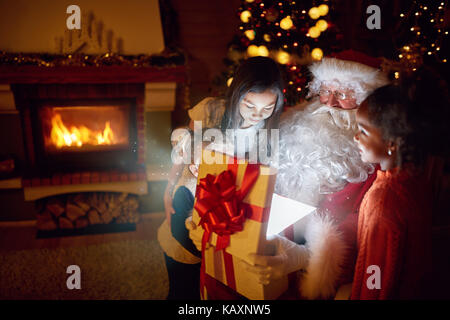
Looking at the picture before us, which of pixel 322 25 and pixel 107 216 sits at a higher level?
pixel 322 25

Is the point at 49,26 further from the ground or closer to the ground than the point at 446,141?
further from the ground

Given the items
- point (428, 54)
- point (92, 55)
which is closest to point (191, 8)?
point (92, 55)

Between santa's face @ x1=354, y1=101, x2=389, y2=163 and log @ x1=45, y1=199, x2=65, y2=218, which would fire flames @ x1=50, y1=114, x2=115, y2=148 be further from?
santa's face @ x1=354, y1=101, x2=389, y2=163

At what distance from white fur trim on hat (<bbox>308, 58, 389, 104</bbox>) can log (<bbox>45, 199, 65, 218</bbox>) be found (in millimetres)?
2207

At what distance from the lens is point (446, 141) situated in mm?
736

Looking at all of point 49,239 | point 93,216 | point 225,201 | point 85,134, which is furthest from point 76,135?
point 225,201

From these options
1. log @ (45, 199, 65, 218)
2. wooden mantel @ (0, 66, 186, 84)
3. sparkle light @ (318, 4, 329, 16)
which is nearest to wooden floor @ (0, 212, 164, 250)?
log @ (45, 199, 65, 218)

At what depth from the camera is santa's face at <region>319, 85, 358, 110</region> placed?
3.50 ft

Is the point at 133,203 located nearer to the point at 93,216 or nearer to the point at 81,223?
the point at 93,216

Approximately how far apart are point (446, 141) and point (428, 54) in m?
1.57

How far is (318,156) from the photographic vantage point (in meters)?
1.10

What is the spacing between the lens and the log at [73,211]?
93.9 inches

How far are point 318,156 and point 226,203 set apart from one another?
0.50 m

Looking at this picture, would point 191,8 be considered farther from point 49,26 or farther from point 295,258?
point 295,258
